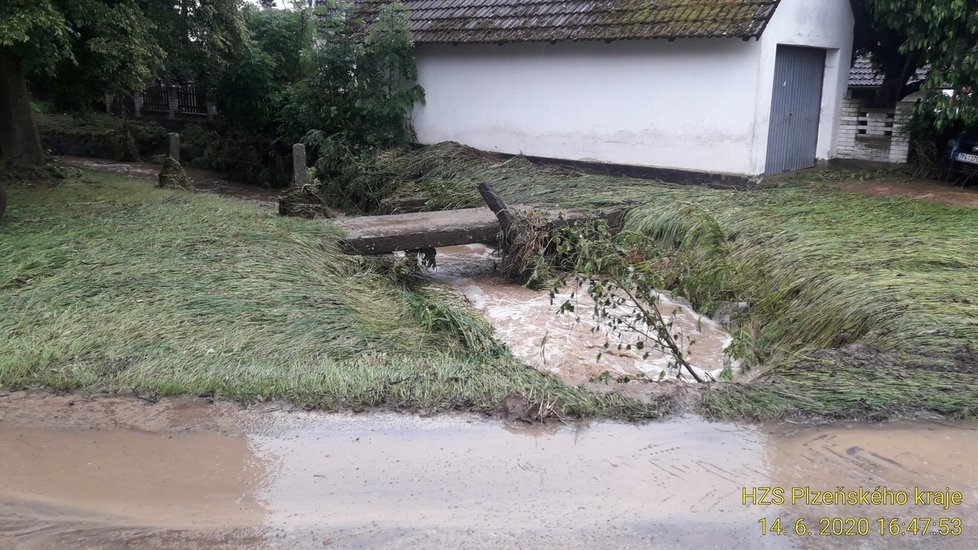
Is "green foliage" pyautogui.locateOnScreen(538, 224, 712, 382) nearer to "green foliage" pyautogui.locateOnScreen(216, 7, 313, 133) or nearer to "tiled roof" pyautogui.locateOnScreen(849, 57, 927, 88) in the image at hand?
"green foliage" pyautogui.locateOnScreen(216, 7, 313, 133)

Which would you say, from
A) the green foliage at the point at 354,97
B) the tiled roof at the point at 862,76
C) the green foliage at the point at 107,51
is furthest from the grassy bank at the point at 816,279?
the tiled roof at the point at 862,76

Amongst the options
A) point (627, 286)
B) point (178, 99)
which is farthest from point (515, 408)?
point (178, 99)

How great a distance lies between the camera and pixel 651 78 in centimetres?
1326

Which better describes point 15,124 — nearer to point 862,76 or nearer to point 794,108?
point 794,108

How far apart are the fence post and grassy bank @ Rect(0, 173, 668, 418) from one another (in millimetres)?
15868

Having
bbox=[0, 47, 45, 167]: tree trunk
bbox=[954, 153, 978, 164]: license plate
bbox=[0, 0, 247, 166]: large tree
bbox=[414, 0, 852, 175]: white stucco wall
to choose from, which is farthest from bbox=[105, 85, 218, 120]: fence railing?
bbox=[954, 153, 978, 164]: license plate

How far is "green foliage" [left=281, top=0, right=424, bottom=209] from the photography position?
626 inches

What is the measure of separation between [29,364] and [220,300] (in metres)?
1.59

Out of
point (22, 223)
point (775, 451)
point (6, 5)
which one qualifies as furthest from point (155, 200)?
point (775, 451)

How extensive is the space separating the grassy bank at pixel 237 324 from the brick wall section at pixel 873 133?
9240 mm

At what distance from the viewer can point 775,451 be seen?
4539 mm

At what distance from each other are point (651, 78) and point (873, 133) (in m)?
4.21

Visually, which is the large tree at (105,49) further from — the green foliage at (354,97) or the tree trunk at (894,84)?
the tree trunk at (894,84)

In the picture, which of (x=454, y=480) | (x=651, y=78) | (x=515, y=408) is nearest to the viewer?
(x=454, y=480)
